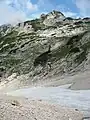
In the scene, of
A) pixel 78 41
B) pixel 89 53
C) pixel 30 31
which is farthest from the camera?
pixel 30 31

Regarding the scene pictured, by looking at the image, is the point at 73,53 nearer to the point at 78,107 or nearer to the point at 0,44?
the point at 0,44

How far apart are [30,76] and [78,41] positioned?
28461 millimetres

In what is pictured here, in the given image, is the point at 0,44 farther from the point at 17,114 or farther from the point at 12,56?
the point at 17,114

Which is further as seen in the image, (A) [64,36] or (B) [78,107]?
(A) [64,36]

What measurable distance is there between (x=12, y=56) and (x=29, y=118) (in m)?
117

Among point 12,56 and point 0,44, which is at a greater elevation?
point 0,44

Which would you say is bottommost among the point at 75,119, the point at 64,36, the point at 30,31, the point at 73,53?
the point at 75,119

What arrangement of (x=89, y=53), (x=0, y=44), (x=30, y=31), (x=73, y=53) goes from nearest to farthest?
(x=89, y=53), (x=73, y=53), (x=0, y=44), (x=30, y=31)

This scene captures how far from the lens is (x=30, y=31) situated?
650 feet

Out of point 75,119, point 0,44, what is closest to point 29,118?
point 75,119

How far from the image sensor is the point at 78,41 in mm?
127875

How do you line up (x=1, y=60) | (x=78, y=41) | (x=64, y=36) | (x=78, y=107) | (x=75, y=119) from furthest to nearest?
(x=64, y=36)
(x=1, y=60)
(x=78, y=41)
(x=78, y=107)
(x=75, y=119)

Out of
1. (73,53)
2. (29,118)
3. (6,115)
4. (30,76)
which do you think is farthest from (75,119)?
(73,53)

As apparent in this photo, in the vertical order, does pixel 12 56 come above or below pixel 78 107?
above
